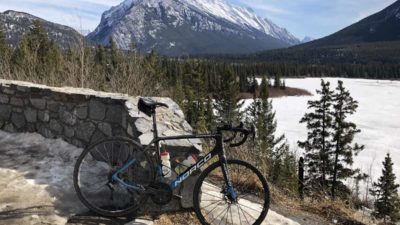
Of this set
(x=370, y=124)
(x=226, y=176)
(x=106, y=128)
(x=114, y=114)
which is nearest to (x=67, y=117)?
(x=106, y=128)

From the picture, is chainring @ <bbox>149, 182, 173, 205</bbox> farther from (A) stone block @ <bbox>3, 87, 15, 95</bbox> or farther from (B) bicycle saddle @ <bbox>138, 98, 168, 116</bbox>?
(A) stone block @ <bbox>3, 87, 15, 95</bbox>

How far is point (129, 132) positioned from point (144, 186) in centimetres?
104

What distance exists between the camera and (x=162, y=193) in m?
4.12

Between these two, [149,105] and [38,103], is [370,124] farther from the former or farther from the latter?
[149,105]

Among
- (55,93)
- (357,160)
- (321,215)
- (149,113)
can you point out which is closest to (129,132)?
(149,113)

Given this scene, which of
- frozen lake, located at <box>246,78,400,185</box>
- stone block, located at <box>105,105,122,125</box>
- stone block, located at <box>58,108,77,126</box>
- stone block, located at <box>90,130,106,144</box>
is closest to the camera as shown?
stone block, located at <box>105,105,122,125</box>

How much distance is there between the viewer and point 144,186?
13.7 ft

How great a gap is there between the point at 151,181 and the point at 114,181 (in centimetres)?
42

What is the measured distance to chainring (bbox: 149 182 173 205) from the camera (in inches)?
162

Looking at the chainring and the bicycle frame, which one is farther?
the chainring

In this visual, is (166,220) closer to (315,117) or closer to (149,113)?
(149,113)

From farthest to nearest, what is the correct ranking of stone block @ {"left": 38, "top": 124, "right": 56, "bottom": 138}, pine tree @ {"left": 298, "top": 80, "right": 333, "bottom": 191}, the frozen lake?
1. the frozen lake
2. pine tree @ {"left": 298, "top": 80, "right": 333, "bottom": 191}
3. stone block @ {"left": 38, "top": 124, "right": 56, "bottom": 138}

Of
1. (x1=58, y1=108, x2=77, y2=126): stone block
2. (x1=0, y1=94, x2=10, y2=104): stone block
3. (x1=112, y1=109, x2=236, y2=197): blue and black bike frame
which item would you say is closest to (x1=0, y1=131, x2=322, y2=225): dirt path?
(x1=58, y1=108, x2=77, y2=126): stone block

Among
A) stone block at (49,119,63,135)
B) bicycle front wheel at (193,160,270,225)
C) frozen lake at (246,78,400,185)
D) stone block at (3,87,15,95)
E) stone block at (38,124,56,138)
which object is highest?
stone block at (3,87,15,95)
